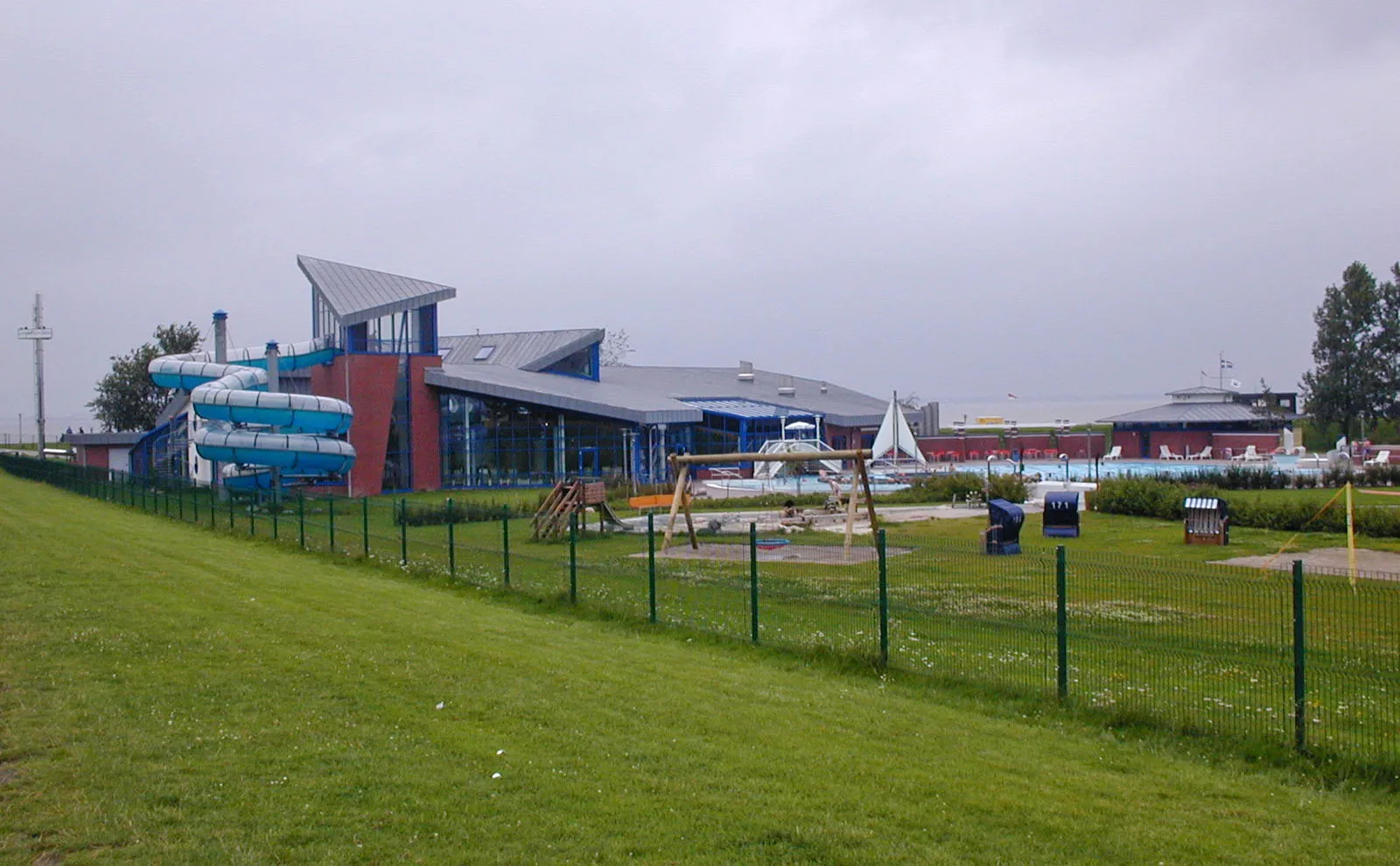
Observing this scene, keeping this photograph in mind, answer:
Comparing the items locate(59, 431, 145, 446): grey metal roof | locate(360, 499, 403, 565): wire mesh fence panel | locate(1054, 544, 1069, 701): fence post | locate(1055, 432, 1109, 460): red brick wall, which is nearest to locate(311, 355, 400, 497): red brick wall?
locate(360, 499, 403, 565): wire mesh fence panel

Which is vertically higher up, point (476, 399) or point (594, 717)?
point (476, 399)

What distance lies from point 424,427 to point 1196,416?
1955 inches

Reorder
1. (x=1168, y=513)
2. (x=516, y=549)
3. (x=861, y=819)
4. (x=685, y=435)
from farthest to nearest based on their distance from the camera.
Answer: (x=685, y=435), (x=1168, y=513), (x=516, y=549), (x=861, y=819)

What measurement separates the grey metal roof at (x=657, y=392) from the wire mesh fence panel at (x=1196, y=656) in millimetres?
40180

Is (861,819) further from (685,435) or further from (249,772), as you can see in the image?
(685,435)

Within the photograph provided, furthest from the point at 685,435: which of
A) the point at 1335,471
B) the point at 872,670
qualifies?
the point at 872,670

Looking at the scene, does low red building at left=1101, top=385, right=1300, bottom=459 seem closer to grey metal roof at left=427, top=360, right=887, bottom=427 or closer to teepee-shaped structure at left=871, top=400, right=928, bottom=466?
grey metal roof at left=427, top=360, right=887, bottom=427

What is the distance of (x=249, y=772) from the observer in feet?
24.8

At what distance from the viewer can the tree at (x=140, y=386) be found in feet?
276

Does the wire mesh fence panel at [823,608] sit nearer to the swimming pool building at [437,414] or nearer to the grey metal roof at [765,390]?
the swimming pool building at [437,414]

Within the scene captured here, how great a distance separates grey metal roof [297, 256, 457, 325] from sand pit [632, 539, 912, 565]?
27.1 meters

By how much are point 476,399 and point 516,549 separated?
2739 cm

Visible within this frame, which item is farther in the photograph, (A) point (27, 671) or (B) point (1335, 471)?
(B) point (1335, 471)

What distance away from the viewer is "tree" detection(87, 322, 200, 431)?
276ft
